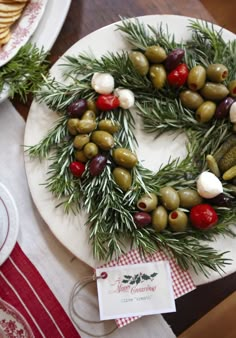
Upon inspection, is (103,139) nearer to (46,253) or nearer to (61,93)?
(61,93)

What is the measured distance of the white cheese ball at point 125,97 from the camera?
109cm

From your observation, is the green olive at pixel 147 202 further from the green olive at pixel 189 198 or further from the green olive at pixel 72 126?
the green olive at pixel 72 126

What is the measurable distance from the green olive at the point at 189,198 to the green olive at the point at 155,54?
294 mm

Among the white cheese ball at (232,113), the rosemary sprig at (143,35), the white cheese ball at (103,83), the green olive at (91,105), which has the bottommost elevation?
the white cheese ball at (232,113)

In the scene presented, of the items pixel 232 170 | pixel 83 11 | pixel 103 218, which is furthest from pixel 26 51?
pixel 232 170

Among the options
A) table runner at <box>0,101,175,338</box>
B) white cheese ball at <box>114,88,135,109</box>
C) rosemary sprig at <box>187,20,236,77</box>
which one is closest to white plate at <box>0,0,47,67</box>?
table runner at <box>0,101,175,338</box>

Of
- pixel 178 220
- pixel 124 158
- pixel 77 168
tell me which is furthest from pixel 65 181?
pixel 178 220

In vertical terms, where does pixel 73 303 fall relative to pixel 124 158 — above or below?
below

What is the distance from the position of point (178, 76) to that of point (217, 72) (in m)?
0.08

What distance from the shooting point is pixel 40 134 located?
1.13 metres

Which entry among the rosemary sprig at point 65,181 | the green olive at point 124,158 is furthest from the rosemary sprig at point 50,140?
the green olive at point 124,158

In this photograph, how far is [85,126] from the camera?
1058 millimetres

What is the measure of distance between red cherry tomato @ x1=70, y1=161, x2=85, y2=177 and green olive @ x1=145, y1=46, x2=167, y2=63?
0.91ft

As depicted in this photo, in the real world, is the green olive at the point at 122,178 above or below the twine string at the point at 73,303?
above
